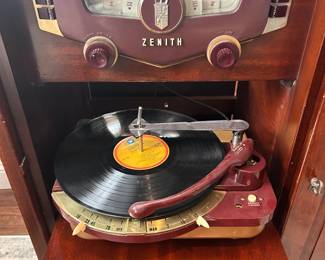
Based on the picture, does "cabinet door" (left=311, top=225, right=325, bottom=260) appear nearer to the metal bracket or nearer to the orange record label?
the metal bracket

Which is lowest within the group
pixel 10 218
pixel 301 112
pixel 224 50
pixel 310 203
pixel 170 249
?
pixel 10 218

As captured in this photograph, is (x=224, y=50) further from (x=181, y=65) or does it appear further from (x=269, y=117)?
(x=269, y=117)

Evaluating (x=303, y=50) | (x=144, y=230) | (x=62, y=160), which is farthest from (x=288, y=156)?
(x=62, y=160)

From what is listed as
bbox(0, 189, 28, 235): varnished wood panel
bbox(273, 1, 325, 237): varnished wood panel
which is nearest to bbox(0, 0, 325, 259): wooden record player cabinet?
bbox(273, 1, 325, 237): varnished wood panel

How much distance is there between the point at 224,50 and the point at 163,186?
0.83 feet

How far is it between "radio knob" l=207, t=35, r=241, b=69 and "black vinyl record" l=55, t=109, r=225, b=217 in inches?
8.2

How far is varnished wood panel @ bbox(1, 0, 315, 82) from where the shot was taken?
53 centimetres

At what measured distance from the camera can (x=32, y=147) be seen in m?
0.63

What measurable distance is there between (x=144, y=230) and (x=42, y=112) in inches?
12.2

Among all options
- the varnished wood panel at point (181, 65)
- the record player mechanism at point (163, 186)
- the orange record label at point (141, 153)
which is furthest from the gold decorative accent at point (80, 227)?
the varnished wood panel at point (181, 65)

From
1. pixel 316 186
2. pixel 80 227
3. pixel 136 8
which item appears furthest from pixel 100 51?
pixel 316 186

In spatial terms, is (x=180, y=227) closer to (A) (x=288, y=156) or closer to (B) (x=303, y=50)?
(A) (x=288, y=156)

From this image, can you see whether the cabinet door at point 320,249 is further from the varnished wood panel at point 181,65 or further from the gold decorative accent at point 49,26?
the gold decorative accent at point 49,26

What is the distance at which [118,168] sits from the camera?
0.64 meters
